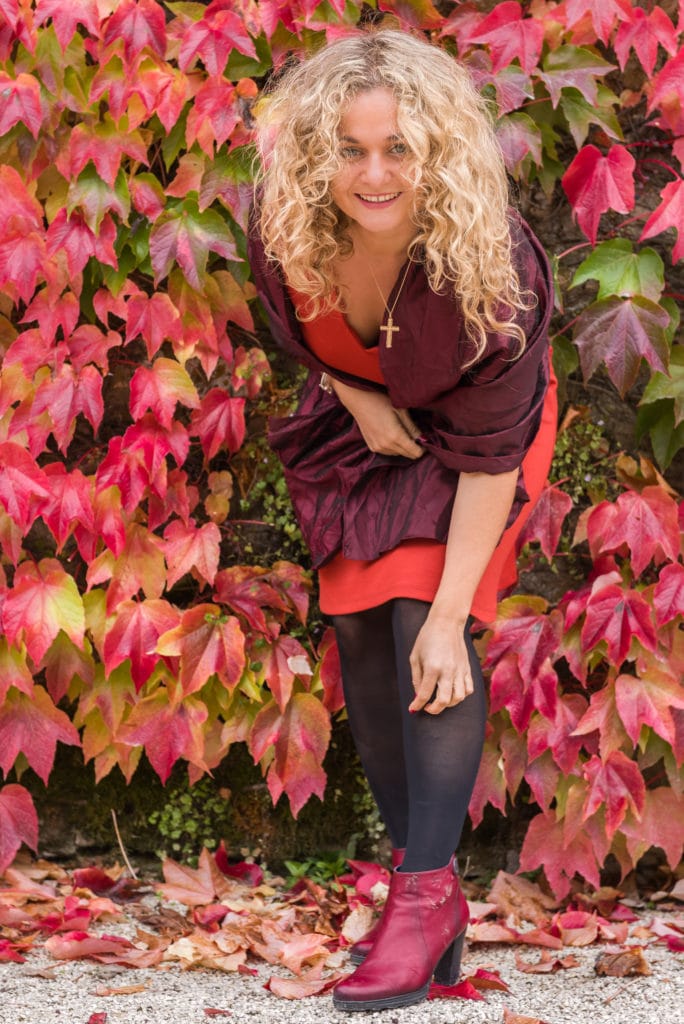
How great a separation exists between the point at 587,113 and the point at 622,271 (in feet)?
0.92

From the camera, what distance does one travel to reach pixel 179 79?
2068mm

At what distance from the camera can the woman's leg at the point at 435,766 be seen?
168 centimetres

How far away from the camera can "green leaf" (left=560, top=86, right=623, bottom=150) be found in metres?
2.13

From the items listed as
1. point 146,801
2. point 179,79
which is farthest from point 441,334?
point 146,801

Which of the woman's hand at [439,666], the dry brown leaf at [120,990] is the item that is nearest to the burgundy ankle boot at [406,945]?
the woman's hand at [439,666]

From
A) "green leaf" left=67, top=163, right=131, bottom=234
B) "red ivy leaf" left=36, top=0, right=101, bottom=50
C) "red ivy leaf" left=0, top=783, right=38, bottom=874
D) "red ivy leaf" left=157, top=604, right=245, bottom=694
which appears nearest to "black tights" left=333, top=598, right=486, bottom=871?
"red ivy leaf" left=157, top=604, right=245, bottom=694

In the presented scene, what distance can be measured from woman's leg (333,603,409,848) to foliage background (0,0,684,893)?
0.30 metres

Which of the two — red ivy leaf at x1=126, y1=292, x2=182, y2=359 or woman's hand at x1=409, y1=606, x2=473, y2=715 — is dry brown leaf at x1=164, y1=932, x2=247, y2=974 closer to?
woman's hand at x1=409, y1=606, x2=473, y2=715

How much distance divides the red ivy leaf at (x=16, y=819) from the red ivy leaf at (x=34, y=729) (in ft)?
0.21

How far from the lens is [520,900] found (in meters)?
2.29

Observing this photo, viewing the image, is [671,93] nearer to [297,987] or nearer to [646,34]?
[646,34]

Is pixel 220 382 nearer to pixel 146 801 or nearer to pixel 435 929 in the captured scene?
pixel 146 801

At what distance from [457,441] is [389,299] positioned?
8.6 inches

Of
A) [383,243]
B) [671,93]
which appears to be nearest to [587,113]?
[671,93]
